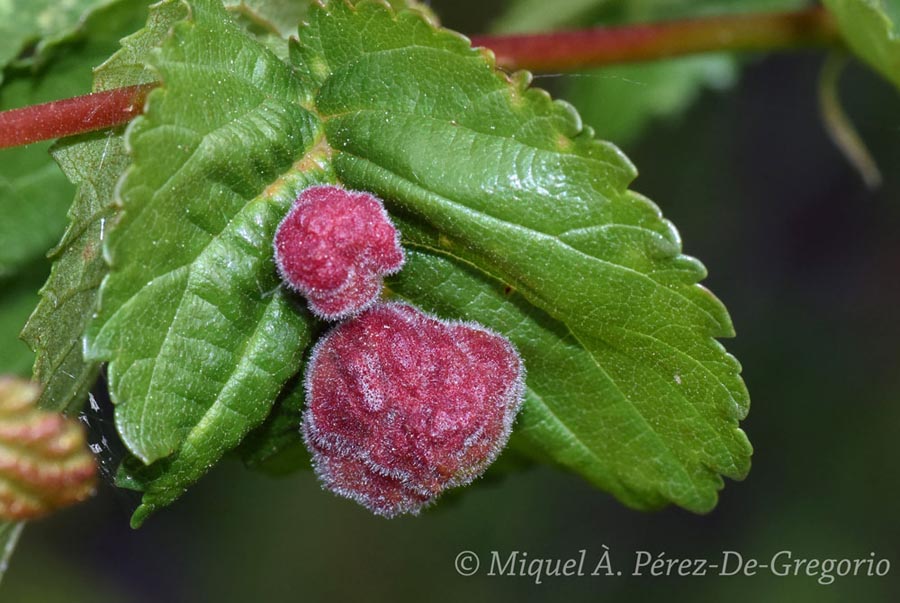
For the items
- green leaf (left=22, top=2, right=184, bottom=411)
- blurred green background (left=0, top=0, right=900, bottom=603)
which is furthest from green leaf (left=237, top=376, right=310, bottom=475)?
blurred green background (left=0, top=0, right=900, bottom=603)

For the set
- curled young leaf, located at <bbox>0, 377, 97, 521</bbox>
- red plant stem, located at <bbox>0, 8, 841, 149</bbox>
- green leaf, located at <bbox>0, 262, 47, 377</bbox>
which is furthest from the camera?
green leaf, located at <bbox>0, 262, 47, 377</bbox>

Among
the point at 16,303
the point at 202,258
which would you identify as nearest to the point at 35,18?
the point at 16,303

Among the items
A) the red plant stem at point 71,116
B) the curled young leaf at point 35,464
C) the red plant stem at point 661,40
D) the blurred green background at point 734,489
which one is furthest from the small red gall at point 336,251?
the blurred green background at point 734,489

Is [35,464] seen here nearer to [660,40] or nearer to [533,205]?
[533,205]

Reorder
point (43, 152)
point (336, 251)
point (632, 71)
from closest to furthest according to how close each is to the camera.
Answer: point (336, 251), point (43, 152), point (632, 71)

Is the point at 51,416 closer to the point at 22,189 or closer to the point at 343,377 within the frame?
the point at 343,377

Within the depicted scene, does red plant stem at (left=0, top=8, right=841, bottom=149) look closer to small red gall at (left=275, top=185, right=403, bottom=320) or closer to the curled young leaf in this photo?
small red gall at (left=275, top=185, right=403, bottom=320)
